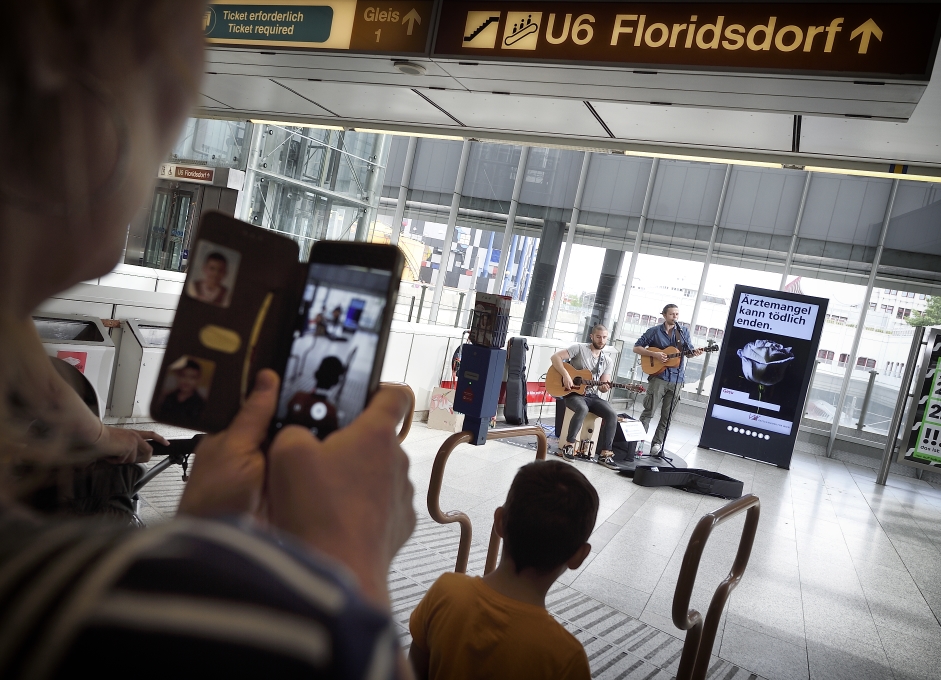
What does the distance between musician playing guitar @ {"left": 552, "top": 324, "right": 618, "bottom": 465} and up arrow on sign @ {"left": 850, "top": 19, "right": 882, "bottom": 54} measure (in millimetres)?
6920

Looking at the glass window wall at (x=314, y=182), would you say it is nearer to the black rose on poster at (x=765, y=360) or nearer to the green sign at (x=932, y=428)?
the black rose on poster at (x=765, y=360)

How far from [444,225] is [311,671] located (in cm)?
1807

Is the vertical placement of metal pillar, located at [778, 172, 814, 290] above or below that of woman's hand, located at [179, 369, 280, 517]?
above

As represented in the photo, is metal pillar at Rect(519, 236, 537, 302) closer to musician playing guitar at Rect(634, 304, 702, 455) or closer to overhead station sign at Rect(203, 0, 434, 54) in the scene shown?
musician playing guitar at Rect(634, 304, 702, 455)

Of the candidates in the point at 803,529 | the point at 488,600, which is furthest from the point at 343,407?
the point at 803,529

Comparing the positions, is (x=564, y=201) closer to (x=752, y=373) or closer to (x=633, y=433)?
(x=752, y=373)

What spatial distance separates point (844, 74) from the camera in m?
2.51

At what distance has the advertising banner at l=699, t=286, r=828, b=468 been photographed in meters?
10.4

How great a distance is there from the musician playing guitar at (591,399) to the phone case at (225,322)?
8393mm

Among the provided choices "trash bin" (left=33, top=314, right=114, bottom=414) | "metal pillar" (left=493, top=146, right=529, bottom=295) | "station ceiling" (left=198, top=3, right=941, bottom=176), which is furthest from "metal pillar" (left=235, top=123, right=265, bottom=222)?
"station ceiling" (left=198, top=3, right=941, bottom=176)

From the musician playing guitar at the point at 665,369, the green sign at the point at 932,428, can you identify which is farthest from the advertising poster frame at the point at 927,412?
the musician playing guitar at the point at 665,369

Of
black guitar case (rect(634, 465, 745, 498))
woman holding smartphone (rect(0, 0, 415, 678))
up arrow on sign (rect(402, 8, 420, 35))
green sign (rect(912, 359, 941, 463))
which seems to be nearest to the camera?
woman holding smartphone (rect(0, 0, 415, 678))

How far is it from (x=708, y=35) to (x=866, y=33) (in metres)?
0.55

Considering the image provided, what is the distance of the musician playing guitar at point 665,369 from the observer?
10.1 m
